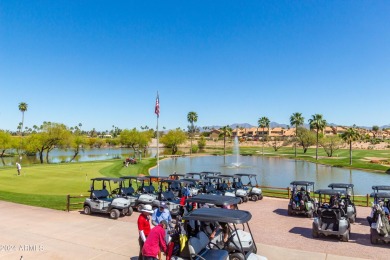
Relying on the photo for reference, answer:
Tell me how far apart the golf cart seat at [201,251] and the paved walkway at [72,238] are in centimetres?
340

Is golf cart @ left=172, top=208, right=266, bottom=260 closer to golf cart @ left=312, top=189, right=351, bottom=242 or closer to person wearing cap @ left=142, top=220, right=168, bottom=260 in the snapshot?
person wearing cap @ left=142, top=220, right=168, bottom=260

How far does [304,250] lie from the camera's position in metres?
11.7

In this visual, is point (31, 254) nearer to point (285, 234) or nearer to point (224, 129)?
point (285, 234)

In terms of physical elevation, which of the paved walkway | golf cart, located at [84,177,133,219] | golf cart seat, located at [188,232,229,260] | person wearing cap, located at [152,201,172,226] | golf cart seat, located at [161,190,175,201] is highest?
person wearing cap, located at [152,201,172,226]

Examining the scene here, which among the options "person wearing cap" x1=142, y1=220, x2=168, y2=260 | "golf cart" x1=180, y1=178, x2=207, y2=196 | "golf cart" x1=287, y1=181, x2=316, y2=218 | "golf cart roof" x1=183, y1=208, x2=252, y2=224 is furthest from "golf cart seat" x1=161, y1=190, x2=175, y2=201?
"person wearing cap" x1=142, y1=220, x2=168, y2=260

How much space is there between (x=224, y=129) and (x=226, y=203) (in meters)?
90.7

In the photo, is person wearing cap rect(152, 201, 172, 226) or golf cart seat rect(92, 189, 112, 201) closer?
person wearing cap rect(152, 201, 172, 226)

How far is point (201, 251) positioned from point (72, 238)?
6877 mm

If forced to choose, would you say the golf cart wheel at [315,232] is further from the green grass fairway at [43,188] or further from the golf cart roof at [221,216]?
the green grass fairway at [43,188]

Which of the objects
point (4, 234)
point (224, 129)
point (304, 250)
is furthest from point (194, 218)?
point (224, 129)

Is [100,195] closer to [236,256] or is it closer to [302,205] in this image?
[236,256]

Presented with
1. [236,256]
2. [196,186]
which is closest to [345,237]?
[236,256]

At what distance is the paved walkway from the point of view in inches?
423

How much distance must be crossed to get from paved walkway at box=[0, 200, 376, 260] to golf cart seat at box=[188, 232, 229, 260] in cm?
340
